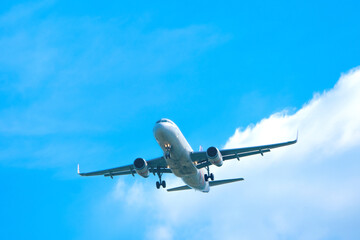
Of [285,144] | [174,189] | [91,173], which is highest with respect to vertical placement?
[91,173]

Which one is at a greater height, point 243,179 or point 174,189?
point 174,189

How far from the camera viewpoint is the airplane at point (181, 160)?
158 feet

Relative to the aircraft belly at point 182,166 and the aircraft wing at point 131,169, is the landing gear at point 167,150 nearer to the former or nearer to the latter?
the aircraft belly at point 182,166

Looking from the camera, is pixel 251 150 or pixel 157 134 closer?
pixel 157 134

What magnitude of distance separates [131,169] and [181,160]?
8967 mm

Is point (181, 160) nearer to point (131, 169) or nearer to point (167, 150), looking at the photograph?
point (167, 150)

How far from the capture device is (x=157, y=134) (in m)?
47.5

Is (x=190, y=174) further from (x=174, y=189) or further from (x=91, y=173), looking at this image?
(x=91, y=173)

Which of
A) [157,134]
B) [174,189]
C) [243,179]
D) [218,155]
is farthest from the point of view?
[174,189]

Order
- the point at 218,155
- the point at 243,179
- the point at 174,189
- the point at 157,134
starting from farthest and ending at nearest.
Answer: the point at 174,189, the point at 243,179, the point at 218,155, the point at 157,134

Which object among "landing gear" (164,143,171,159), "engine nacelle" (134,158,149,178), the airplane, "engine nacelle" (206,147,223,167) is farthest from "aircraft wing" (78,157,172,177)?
"engine nacelle" (206,147,223,167)

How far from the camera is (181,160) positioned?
165 feet

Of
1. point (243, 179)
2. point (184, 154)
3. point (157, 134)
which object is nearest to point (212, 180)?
point (243, 179)

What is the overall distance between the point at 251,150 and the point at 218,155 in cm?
427
